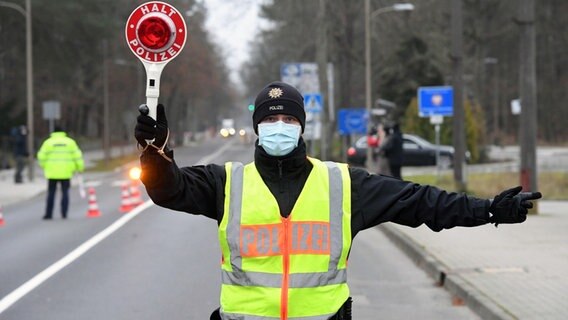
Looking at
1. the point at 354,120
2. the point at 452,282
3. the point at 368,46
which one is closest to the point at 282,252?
the point at 452,282

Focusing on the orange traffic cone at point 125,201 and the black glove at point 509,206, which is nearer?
the black glove at point 509,206

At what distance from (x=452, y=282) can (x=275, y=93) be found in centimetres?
645

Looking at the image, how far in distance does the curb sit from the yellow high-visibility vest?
4.39 m

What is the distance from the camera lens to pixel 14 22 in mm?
42344

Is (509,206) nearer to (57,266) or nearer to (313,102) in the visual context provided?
(57,266)

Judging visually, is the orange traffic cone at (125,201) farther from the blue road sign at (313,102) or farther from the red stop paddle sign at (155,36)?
the red stop paddle sign at (155,36)

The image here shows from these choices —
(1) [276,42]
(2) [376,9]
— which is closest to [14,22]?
(2) [376,9]

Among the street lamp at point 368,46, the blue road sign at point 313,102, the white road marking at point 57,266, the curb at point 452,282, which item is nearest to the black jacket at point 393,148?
the white road marking at point 57,266

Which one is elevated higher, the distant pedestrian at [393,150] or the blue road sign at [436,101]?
the blue road sign at [436,101]

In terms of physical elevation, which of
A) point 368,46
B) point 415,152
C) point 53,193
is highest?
point 368,46

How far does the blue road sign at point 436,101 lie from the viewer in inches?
1048

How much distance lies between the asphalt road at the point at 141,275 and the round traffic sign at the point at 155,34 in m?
5.00

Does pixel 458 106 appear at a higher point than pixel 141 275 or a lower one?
higher

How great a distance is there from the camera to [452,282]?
1012cm
